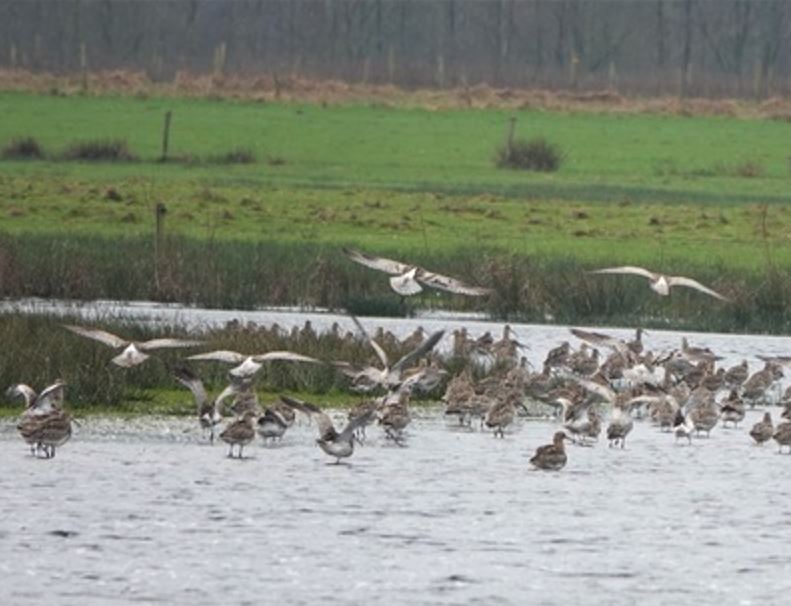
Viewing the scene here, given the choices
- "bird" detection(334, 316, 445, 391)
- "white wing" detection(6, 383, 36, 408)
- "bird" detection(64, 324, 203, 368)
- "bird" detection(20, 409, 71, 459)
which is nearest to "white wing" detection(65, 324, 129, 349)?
"bird" detection(64, 324, 203, 368)

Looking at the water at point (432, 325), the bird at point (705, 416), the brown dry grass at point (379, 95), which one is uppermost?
the brown dry grass at point (379, 95)

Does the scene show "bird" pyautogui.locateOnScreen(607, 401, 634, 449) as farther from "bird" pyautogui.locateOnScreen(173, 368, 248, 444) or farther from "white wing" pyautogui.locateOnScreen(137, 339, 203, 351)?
"white wing" pyautogui.locateOnScreen(137, 339, 203, 351)

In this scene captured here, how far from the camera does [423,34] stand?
11250 cm

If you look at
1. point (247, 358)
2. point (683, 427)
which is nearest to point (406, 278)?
point (247, 358)

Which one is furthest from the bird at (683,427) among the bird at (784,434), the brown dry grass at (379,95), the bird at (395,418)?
the brown dry grass at (379,95)

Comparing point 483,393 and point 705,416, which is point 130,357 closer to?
point 483,393

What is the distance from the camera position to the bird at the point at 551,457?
814 inches

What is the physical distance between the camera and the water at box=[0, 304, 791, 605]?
1614cm

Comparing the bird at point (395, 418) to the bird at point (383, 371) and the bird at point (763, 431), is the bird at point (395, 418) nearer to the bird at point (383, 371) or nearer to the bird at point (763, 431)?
the bird at point (383, 371)

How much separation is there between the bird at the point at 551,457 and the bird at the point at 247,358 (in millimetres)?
3102

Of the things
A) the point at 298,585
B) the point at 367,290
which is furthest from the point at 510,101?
the point at 298,585

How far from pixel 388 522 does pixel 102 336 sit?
5.96 meters

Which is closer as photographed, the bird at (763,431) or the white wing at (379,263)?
the bird at (763,431)

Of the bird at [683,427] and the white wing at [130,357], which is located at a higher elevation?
the white wing at [130,357]
